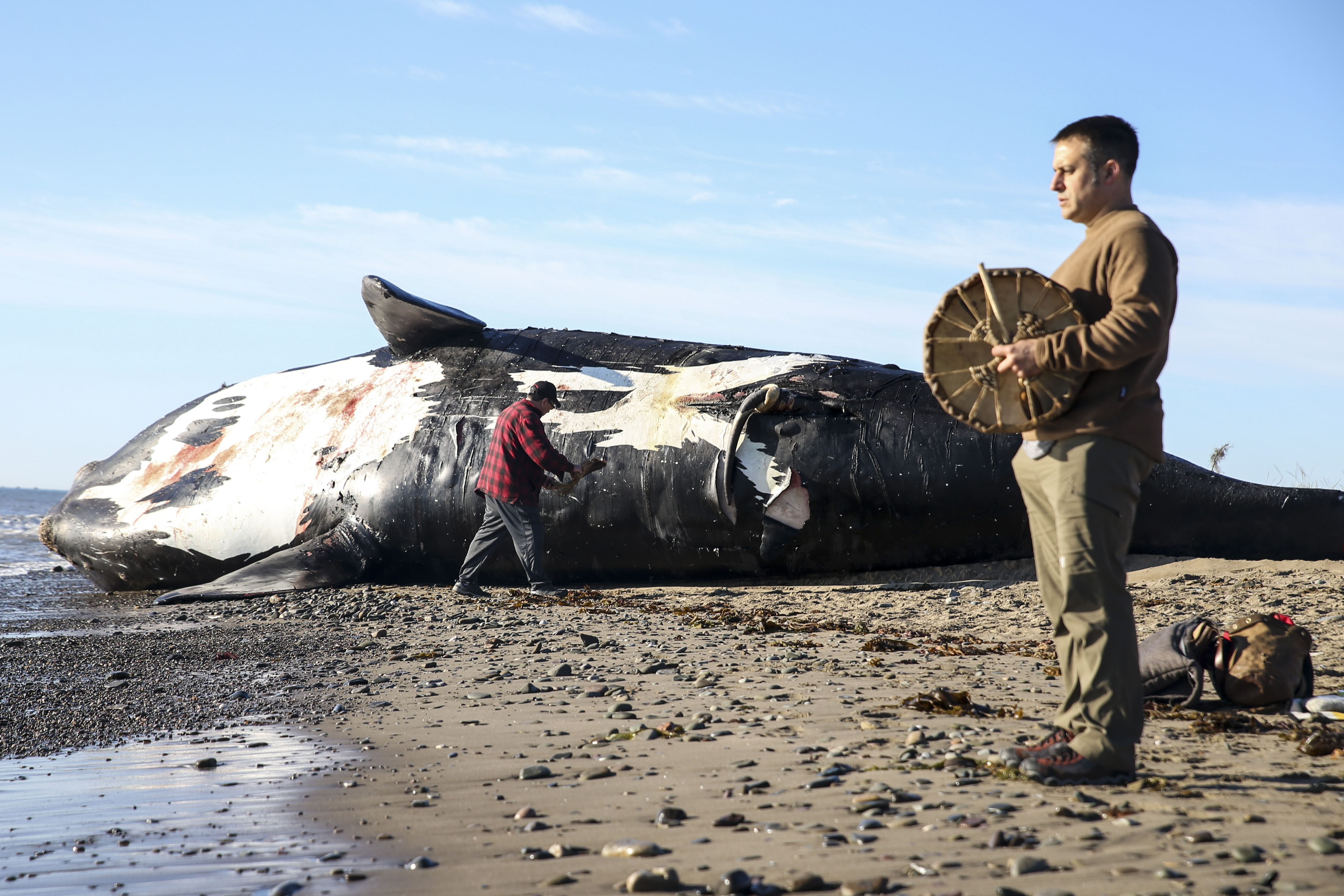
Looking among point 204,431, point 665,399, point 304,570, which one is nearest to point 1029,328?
point 665,399

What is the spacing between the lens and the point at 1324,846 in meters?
2.38

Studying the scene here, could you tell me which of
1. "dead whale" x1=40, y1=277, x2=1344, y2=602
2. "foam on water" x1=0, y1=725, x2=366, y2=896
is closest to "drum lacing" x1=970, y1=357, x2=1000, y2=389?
"foam on water" x1=0, y1=725, x2=366, y2=896

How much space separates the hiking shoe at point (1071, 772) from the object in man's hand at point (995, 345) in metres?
0.97

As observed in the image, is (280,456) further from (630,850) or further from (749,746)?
(630,850)

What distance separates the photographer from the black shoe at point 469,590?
830cm


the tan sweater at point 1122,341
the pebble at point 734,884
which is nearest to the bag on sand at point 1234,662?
the tan sweater at point 1122,341

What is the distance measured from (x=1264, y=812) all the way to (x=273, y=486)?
8828 millimetres

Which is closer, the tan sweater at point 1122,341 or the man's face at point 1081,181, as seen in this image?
the tan sweater at point 1122,341

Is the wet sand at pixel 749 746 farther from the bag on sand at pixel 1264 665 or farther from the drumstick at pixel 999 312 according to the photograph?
the drumstick at pixel 999 312

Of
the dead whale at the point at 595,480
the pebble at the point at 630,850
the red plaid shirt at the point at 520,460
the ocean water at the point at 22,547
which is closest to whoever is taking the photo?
the pebble at the point at 630,850

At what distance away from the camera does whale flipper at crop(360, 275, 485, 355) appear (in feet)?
31.0

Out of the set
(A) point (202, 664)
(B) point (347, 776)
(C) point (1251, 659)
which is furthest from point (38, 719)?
(C) point (1251, 659)

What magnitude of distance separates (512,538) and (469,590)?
0.54 metres

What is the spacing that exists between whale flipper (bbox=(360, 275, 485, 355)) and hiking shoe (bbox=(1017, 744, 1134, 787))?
7526mm
